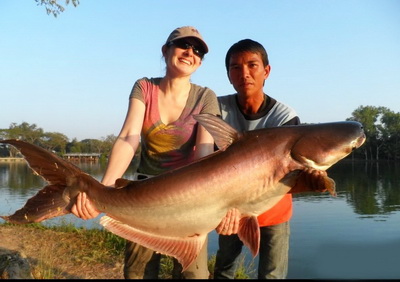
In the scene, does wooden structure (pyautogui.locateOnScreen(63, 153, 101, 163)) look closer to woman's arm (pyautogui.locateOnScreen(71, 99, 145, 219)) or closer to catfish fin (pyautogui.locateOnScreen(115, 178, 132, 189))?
woman's arm (pyautogui.locateOnScreen(71, 99, 145, 219))

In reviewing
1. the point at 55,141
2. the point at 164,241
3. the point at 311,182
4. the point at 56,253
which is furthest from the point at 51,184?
the point at 55,141

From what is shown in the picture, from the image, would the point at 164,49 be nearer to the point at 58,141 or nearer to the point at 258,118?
the point at 258,118

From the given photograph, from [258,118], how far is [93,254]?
4.50 meters

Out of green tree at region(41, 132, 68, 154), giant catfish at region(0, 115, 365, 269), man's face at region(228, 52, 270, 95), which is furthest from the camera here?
green tree at region(41, 132, 68, 154)

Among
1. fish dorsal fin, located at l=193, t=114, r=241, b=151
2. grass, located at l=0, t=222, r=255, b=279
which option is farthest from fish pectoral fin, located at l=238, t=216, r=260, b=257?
grass, located at l=0, t=222, r=255, b=279

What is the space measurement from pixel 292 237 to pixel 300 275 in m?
4.60

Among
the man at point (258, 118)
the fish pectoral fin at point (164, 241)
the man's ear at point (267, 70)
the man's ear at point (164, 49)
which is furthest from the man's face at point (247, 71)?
the fish pectoral fin at point (164, 241)

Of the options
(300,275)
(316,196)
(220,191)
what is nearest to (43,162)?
(220,191)

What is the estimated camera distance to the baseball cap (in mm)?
2811

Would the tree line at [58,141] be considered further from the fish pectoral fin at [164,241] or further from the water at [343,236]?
the fish pectoral fin at [164,241]

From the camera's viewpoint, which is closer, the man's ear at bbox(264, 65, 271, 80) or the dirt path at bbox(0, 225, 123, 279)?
the man's ear at bbox(264, 65, 271, 80)

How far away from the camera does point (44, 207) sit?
240 cm

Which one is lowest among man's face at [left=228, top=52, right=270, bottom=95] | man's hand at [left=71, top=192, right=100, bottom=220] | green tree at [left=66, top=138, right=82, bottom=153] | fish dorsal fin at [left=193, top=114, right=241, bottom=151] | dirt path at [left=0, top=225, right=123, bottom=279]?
dirt path at [left=0, top=225, right=123, bottom=279]

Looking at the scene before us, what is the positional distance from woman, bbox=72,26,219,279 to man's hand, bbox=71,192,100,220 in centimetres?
32
